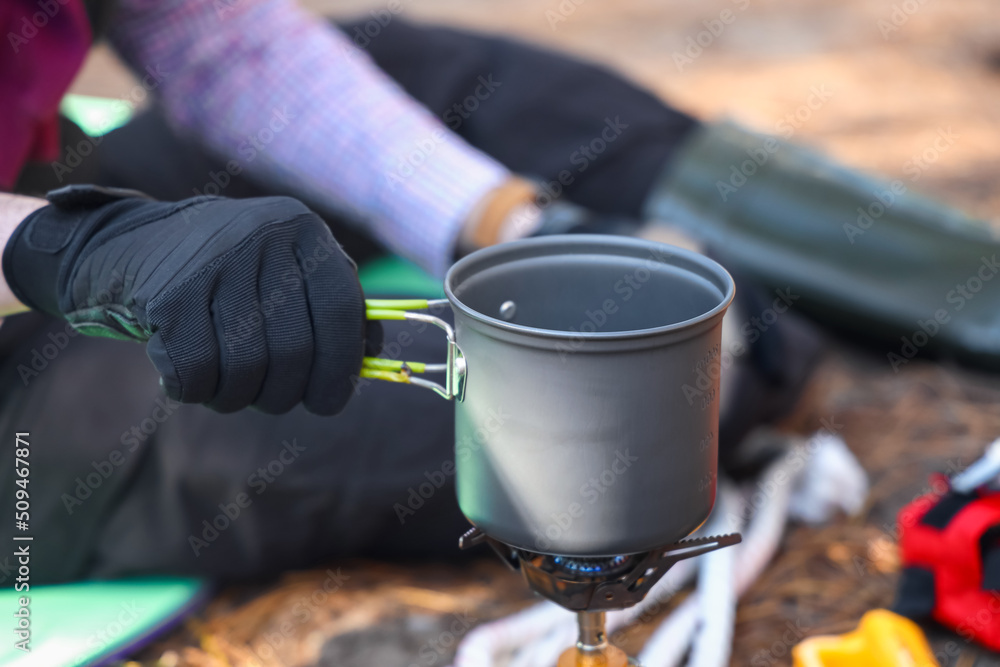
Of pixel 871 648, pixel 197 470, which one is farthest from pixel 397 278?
pixel 871 648

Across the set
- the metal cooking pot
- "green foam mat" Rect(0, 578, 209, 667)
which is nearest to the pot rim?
the metal cooking pot

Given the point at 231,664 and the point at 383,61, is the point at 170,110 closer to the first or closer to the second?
the point at 383,61

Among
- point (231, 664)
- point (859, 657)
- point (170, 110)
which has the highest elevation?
point (170, 110)

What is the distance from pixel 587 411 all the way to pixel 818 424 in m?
1.00

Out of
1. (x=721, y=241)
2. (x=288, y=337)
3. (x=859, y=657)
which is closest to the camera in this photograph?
(x=288, y=337)

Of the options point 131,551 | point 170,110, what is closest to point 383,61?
point 170,110

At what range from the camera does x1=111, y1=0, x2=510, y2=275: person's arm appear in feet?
4.55

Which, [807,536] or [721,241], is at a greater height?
[721,241]

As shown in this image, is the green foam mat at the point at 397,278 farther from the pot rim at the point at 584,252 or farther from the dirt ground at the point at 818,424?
the pot rim at the point at 584,252

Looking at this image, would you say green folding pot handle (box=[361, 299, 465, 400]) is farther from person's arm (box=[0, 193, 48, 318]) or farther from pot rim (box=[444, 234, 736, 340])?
person's arm (box=[0, 193, 48, 318])

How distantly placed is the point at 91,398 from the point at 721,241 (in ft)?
3.39

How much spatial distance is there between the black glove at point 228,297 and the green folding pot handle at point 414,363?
19mm

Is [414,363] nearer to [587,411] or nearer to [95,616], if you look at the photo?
[587,411]

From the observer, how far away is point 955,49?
3.43m
